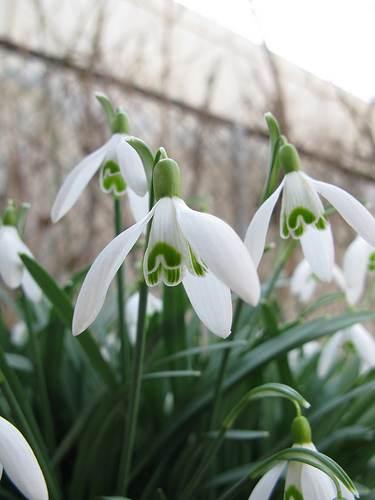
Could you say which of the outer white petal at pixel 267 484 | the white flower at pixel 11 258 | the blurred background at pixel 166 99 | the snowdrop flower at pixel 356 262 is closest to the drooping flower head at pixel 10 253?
the white flower at pixel 11 258

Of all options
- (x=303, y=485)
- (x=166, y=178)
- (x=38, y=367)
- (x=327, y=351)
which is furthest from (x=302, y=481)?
(x=327, y=351)

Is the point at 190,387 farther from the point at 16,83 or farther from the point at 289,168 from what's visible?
the point at 16,83

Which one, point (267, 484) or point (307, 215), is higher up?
point (307, 215)

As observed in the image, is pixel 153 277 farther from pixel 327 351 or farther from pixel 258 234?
pixel 327 351

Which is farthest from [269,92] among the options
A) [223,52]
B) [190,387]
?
[190,387]

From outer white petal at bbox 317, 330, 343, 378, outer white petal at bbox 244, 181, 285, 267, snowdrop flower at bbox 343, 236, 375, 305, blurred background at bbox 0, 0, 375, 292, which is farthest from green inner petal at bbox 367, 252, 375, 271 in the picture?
blurred background at bbox 0, 0, 375, 292

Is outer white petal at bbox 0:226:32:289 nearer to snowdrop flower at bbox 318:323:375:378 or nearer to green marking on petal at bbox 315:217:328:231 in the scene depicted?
green marking on petal at bbox 315:217:328:231

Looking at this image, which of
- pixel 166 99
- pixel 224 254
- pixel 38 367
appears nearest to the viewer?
pixel 224 254

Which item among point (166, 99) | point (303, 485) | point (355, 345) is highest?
point (303, 485)
